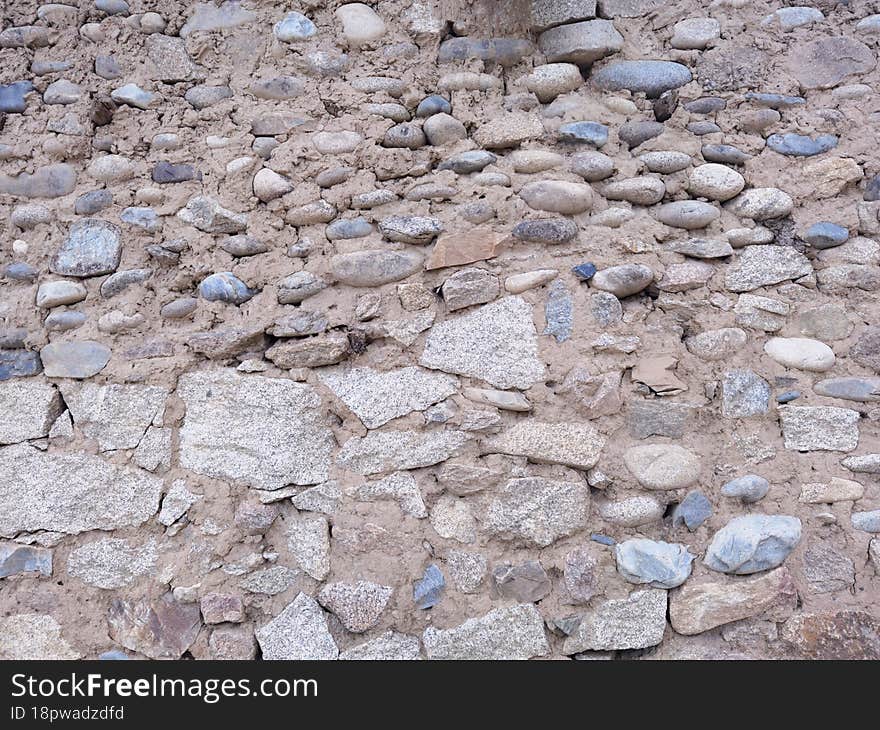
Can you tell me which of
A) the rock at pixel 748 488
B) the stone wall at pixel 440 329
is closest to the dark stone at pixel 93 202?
the stone wall at pixel 440 329

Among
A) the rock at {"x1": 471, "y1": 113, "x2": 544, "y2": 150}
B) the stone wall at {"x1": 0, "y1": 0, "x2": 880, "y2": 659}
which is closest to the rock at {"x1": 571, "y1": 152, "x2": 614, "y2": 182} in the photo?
the stone wall at {"x1": 0, "y1": 0, "x2": 880, "y2": 659}

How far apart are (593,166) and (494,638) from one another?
45.0 inches

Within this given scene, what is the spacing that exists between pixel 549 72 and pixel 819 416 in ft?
3.58

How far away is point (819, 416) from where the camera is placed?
1.75m

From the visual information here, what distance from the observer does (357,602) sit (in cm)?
170

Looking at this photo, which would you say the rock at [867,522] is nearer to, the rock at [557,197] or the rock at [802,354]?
the rock at [802,354]

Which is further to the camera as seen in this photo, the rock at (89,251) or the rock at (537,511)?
the rock at (89,251)

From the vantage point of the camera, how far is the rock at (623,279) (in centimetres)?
183

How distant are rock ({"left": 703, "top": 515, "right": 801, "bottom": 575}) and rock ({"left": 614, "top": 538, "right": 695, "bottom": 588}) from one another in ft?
0.19

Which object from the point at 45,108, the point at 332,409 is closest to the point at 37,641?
the point at 332,409

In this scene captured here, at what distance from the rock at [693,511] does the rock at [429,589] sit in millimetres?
535

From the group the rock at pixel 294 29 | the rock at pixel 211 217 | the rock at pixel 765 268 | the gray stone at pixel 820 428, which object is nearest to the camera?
the gray stone at pixel 820 428

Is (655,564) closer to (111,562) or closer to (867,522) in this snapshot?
(867,522)

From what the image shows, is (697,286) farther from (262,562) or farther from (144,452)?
(144,452)
